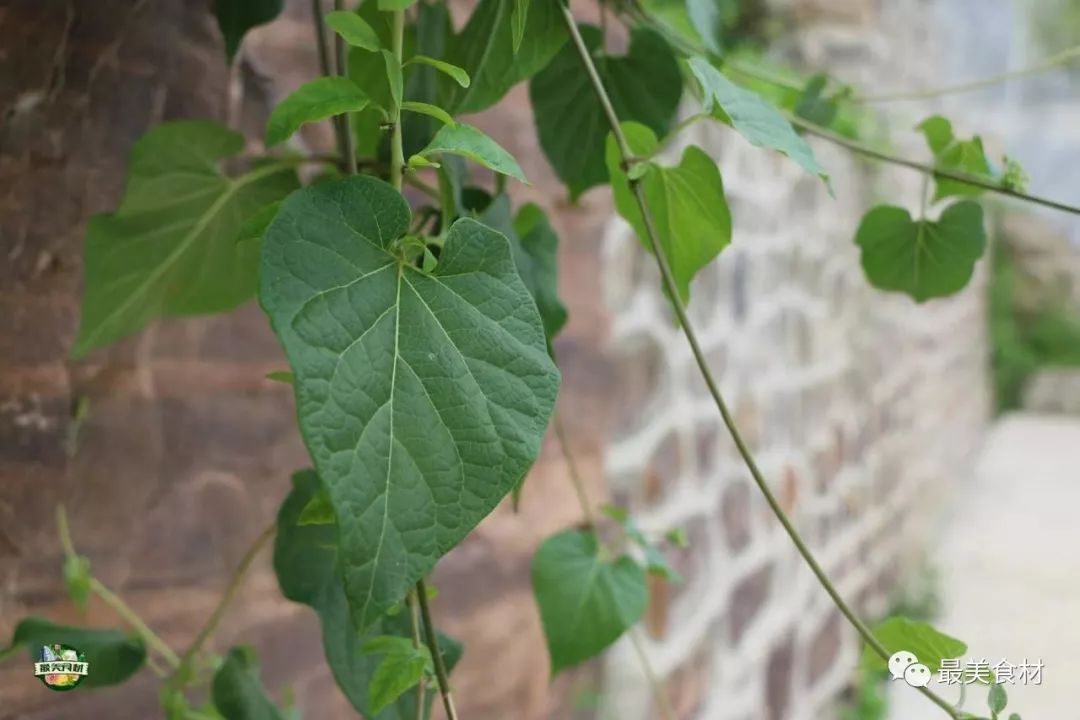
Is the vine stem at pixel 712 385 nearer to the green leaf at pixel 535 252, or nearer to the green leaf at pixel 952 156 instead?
the green leaf at pixel 535 252

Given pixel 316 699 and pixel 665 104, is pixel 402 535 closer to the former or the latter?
pixel 665 104

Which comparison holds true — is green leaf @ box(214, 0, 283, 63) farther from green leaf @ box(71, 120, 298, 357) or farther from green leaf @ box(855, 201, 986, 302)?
green leaf @ box(855, 201, 986, 302)

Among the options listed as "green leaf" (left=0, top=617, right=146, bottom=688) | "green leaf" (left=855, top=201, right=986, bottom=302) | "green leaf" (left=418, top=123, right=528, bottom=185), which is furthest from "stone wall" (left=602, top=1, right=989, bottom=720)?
"green leaf" (left=418, top=123, right=528, bottom=185)

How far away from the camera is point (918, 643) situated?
1.37ft

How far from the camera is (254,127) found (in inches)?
25.1

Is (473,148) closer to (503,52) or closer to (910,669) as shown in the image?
(503,52)

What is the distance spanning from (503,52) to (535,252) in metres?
0.11

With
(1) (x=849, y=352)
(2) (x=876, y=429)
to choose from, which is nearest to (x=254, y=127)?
(1) (x=849, y=352)

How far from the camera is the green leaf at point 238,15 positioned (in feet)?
1.53

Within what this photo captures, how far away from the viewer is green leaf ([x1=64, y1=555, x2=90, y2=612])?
20.3 inches

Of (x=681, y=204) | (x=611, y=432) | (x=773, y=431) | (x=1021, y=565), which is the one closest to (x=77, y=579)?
(x=681, y=204)

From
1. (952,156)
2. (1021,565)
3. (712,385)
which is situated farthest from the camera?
(1021,565)

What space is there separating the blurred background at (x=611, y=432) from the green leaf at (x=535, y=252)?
0.76 ft

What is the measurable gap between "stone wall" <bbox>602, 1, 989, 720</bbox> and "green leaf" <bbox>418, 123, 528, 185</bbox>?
761 mm
